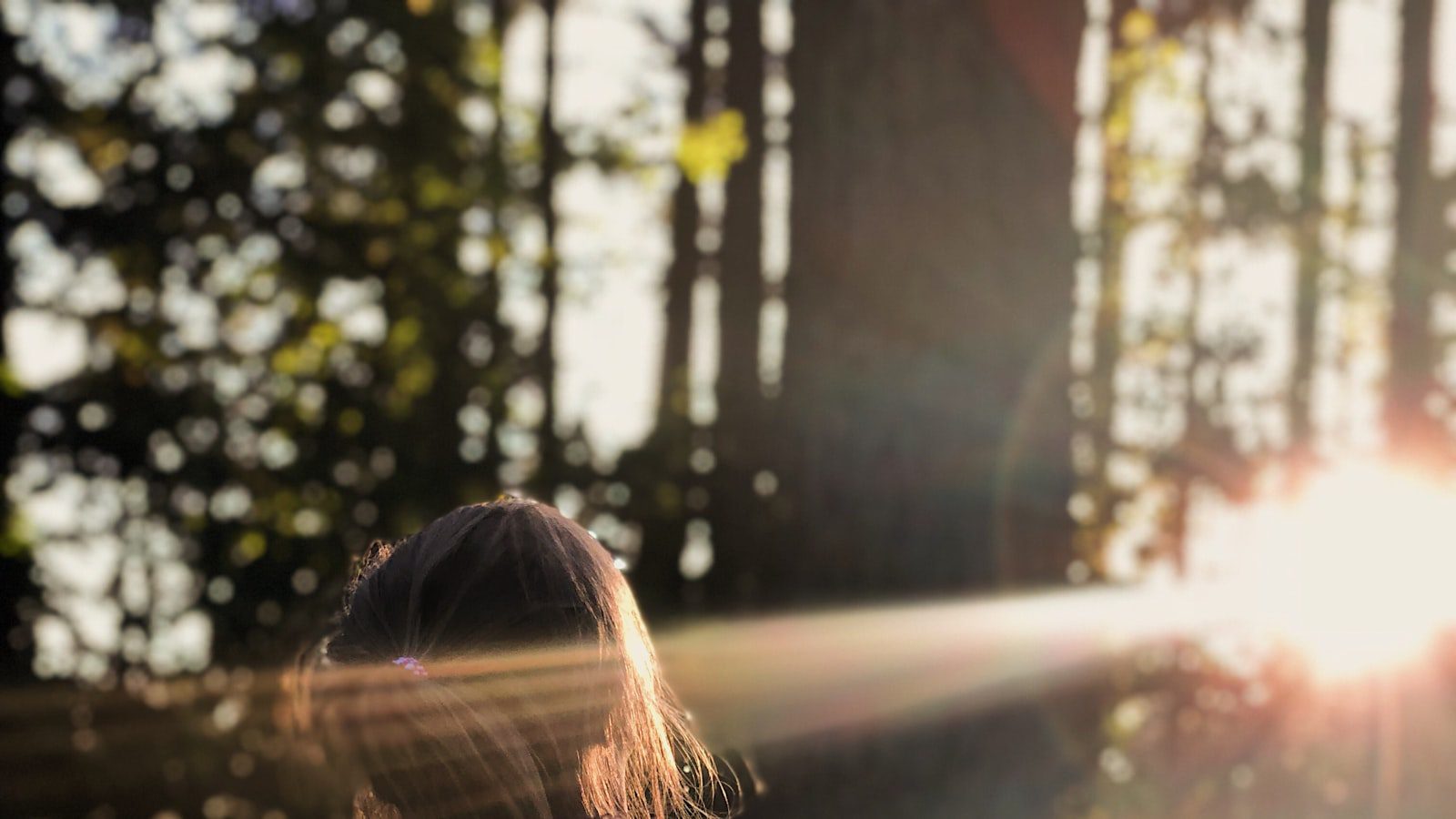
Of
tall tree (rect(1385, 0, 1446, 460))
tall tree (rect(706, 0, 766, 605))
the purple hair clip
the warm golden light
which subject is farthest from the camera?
tall tree (rect(1385, 0, 1446, 460))

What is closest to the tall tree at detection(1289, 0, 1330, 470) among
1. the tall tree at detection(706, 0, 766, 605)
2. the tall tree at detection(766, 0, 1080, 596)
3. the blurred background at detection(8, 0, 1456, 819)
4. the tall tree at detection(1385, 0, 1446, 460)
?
the tall tree at detection(1385, 0, 1446, 460)

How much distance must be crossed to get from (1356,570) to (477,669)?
11.6 m

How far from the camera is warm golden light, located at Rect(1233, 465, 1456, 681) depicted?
10891 millimetres

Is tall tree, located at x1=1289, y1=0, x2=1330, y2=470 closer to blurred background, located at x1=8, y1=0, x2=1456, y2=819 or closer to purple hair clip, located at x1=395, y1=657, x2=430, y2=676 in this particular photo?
blurred background, located at x1=8, y1=0, x2=1456, y2=819

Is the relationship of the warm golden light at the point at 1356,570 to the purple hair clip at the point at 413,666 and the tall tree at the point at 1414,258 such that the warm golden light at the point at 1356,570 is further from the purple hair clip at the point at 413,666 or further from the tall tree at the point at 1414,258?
the purple hair clip at the point at 413,666

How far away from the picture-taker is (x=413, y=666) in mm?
1475

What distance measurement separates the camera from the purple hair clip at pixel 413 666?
4.83 feet

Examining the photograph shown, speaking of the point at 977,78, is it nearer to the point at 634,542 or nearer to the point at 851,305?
the point at 851,305

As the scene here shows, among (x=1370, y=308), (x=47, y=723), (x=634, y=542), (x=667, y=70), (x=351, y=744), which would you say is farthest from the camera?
(x=1370, y=308)

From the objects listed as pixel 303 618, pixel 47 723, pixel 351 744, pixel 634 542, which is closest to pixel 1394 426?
pixel 634 542

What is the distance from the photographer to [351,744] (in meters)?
1.51

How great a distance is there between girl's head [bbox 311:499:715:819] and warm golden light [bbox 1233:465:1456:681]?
10.1 m

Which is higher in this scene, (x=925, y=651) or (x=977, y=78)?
(x=977, y=78)

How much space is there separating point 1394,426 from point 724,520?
7681 millimetres
